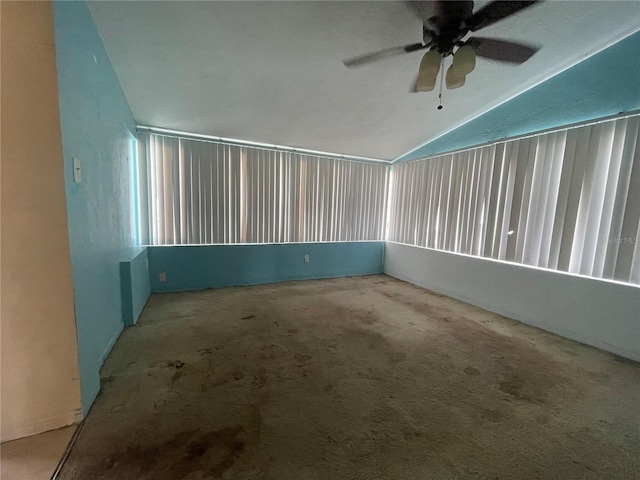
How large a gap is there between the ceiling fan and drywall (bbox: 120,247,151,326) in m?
2.66

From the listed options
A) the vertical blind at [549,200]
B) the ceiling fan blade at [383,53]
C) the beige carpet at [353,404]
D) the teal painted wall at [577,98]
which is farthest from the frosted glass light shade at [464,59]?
the beige carpet at [353,404]

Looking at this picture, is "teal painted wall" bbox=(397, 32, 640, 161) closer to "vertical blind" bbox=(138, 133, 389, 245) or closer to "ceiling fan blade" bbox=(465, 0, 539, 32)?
"ceiling fan blade" bbox=(465, 0, 539, 32)

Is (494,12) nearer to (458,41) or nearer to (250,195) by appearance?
(458,41)

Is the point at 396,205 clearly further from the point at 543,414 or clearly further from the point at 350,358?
the point at 543,414

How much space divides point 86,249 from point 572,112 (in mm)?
4291

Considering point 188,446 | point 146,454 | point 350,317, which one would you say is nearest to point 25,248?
Result: point 146,454

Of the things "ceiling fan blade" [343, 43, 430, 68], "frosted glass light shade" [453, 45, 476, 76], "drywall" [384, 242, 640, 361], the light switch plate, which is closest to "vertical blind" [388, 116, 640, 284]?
"drywall" [384, 242, 640, 361]

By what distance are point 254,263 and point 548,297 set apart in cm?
377

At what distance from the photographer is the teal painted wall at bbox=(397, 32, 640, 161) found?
2.21 meters

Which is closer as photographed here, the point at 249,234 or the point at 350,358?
the point at 350,358

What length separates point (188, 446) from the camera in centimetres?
128

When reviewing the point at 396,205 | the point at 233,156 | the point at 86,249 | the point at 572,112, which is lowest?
the point at 86,249

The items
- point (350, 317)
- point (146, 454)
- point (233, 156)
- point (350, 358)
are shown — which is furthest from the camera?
point (233, 156)

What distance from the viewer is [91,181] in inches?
66.6
